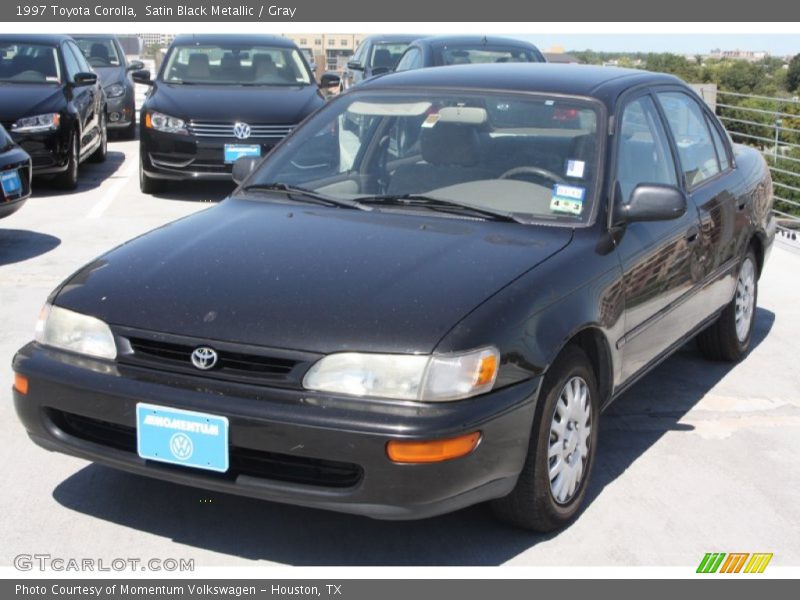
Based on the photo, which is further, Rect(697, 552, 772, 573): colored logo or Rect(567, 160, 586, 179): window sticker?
Rect(567, 160, 586, 179): window sticker

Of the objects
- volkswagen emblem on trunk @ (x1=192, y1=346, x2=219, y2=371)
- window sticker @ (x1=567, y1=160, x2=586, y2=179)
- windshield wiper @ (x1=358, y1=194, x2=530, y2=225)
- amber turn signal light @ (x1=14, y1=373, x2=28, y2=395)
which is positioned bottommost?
amber turn signal light @ (x1=14, y1=373, x2=28, y2=395)

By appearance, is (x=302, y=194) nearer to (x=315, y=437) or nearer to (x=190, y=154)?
(x=315, y=437)

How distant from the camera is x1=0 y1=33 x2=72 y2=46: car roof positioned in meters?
12.1

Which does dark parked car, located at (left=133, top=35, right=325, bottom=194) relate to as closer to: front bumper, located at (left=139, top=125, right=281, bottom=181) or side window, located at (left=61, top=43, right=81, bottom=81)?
front bumper, located at (left=139, top=125, right=281, bottom=181)

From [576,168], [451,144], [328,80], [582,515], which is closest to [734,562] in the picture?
[582,515]

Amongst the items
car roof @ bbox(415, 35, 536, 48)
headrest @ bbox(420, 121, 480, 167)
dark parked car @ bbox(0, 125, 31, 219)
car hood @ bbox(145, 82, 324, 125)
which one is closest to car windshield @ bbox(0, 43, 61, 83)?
car hood @ bbox(145, 82, 324, 125)

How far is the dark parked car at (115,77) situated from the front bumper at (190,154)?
4669 millimetres

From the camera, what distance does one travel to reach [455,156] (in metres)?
4.79

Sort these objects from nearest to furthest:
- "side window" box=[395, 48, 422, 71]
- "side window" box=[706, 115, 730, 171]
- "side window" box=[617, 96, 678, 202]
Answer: "side window" box=[617, 96, 678, 202] → "side window" box=[706, 115, 730, 171] → "side window" box=[395, 48, 422, 71]

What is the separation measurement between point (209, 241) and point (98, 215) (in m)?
6.21

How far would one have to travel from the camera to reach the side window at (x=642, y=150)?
15.6ft

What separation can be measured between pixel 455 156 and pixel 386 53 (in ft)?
39.5

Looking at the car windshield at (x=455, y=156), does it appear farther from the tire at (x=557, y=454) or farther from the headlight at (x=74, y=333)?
the headlight at (x=74, y=333)
